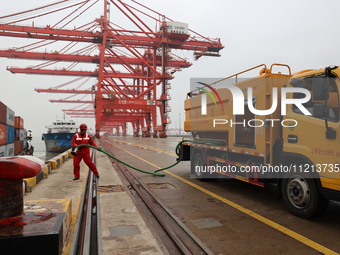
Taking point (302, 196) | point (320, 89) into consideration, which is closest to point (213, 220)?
point (302, 196)

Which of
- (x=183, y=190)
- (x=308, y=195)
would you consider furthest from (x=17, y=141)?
(x=308, y=195)

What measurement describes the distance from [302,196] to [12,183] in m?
4.42

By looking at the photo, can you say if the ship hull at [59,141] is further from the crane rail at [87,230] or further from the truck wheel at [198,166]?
the crane rail at [87,230]

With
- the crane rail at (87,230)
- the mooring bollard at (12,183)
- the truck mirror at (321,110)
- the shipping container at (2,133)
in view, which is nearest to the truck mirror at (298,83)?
the truck mirror at (321,110)

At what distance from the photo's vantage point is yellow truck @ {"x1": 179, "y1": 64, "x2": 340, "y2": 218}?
411 centimetres

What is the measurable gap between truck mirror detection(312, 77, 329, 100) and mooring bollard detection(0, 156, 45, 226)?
407 cm

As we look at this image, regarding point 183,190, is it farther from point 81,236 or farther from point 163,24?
point 163,24

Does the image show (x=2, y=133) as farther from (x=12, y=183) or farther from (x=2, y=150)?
(x=12, y=183)

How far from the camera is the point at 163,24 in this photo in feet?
145

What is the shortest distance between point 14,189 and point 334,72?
4910 millimetres

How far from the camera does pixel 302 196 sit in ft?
15.0

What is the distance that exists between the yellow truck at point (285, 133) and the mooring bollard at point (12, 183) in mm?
4077

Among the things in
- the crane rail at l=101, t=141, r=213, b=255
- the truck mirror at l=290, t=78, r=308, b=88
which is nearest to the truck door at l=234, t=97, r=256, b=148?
the truck mirror at l=290, t=78, r=308, b=88

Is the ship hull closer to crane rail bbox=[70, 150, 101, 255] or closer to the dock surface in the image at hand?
the dock surface
